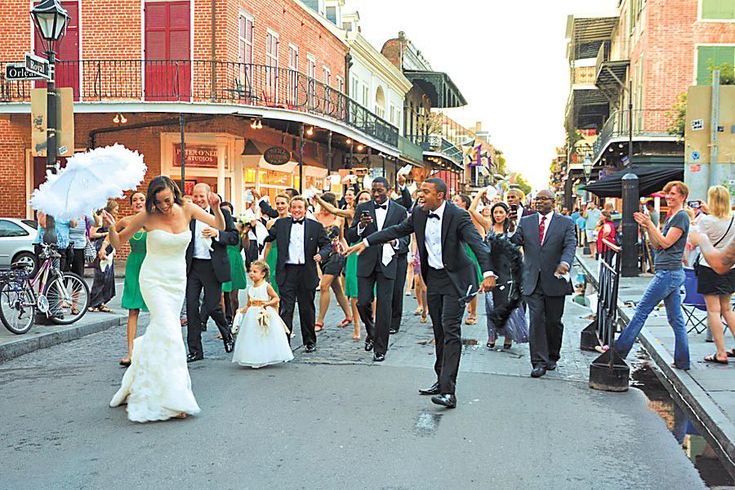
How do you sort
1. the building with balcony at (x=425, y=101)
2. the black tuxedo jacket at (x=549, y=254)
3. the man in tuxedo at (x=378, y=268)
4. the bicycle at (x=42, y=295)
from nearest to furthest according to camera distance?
the black tuxedo jacket at (x=549, y=254) < the man in tuxedo at (x=378, y=268) < the bicycle at (x=42, y=295) < the building with balcony at (x=425, y=101)

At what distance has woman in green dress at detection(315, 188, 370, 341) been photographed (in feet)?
33.0

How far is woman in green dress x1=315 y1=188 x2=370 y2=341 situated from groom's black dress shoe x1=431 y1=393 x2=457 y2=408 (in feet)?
11.7

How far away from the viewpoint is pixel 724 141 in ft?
32.8

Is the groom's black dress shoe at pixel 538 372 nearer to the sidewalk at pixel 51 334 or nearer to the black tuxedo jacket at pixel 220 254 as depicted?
the black tuxedo jacket at pixel 220 254

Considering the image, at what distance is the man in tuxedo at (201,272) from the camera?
27.8ft

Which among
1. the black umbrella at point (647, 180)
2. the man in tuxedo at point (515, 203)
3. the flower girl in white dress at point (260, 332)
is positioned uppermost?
the black umbrella at point (647, 180)

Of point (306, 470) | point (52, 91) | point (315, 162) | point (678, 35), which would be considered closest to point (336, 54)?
point (315, 162)

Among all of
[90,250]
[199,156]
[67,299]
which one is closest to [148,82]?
Result: [199,156]

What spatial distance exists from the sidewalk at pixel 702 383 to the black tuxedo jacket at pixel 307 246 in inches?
150

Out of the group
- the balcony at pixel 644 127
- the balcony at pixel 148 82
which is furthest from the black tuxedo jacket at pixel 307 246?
the balcony at pixel 644 127

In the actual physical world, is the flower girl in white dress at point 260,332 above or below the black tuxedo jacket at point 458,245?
below

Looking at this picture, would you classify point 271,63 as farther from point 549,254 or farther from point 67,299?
point 549,254

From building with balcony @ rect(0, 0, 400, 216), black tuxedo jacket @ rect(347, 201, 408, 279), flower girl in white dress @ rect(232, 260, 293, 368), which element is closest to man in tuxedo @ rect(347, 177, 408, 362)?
black tuxedo jacket @ rect(347, 201, 408, 279)

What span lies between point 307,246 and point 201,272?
120 centimetres
